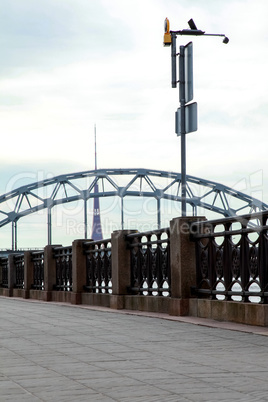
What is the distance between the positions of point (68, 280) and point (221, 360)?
1124 centimetres

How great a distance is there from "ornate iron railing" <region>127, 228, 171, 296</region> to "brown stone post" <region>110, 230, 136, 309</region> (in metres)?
0.11

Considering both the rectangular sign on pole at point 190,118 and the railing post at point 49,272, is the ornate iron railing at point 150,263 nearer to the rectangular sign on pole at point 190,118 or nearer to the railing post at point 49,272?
the rectangular sign on pole at point 190,118

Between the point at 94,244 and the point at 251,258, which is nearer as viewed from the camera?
the point at 251,258

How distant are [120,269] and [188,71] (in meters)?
3.64

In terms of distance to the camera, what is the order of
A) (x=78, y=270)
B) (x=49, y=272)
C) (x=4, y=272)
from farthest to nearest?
1. (x=4, y=272)
2. (x=49, y=272)
3. (x=78, y=270)

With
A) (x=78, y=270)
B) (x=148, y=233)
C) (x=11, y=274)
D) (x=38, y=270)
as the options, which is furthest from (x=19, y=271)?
(x=148, y=233)

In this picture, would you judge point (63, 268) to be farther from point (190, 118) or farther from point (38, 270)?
point (190, 118)

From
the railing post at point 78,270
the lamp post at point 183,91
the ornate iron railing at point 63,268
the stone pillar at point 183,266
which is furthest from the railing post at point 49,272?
the stone pillar at point 183,266

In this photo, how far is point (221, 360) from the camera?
20.1 feet

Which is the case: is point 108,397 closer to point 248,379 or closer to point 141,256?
point 248,379

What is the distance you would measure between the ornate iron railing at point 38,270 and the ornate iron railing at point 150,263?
675cm

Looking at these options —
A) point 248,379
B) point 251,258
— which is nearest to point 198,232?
point 251,258

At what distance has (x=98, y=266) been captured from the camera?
14.9 m

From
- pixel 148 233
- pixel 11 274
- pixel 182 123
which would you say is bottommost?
pixel 11 274
